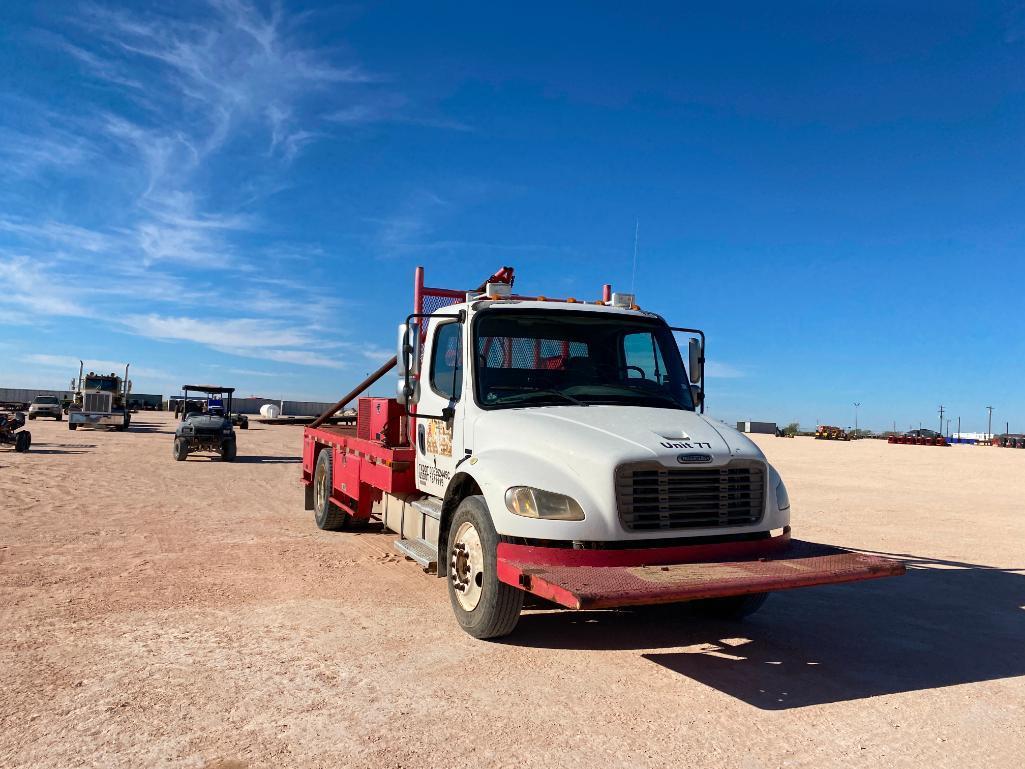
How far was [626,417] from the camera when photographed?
5488mm

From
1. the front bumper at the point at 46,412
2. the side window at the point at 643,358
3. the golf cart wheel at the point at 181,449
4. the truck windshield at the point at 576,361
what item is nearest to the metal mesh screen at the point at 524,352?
the truck windshield at the point at 576,361

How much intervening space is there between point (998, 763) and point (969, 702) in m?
0.87

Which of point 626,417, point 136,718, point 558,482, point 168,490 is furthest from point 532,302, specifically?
point 168,490

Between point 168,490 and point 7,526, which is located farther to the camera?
point 168,490

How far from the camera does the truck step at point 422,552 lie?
6.08m

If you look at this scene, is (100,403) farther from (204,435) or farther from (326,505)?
(326,505)

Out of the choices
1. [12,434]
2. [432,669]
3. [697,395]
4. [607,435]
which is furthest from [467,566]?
[12,434]

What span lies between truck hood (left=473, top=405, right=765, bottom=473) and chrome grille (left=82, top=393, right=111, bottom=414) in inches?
1292

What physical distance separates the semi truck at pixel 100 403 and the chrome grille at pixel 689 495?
34068mm

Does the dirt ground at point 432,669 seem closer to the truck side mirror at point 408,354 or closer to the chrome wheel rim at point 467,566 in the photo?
the chrome wheel rim at point 467,566

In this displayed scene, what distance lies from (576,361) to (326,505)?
16.5 ft

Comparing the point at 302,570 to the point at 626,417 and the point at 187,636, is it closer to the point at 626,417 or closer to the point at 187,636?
the point at 187,636

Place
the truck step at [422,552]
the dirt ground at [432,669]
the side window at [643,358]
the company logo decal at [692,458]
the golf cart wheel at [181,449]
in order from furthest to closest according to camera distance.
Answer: the golf cart wheel at [181,449], the side window at [643,358], the truck step at [422,552], the company logo decal at [692,458], the dirt ground at [432,669]

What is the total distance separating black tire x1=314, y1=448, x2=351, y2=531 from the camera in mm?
9828
